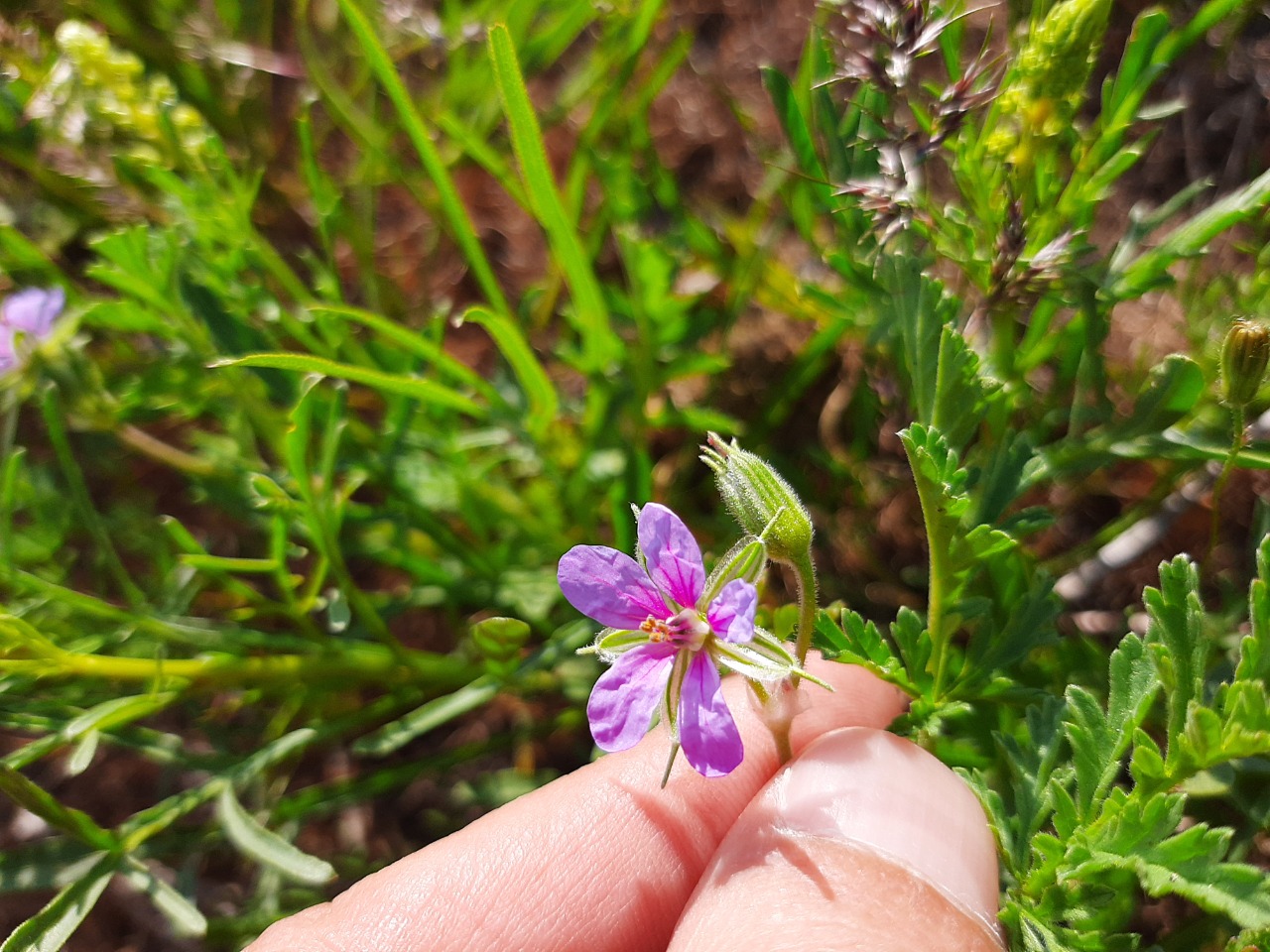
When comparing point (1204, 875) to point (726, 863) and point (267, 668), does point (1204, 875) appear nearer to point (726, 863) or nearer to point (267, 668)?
point (726, 863)

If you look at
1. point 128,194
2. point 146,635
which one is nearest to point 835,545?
point 146,635

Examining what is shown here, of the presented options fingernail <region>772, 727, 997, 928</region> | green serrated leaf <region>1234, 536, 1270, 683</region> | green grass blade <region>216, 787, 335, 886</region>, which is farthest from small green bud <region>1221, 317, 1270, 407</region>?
green grass blade <region>216, 787, 335, 886</region>

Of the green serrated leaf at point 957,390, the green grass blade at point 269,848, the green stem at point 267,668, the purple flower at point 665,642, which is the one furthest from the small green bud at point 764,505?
the green stem at point 267,668

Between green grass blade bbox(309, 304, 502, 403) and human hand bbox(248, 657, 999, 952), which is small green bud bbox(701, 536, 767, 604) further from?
green grass blade bbox(309, 304, 502, 403)

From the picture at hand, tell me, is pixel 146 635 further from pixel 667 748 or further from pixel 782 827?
pixel 782 827

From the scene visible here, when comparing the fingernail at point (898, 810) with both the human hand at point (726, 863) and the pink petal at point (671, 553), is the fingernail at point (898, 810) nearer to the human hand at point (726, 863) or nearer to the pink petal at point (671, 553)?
the human hand at point (726, 863)

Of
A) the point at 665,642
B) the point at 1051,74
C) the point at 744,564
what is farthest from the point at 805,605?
the point at 1051,74
